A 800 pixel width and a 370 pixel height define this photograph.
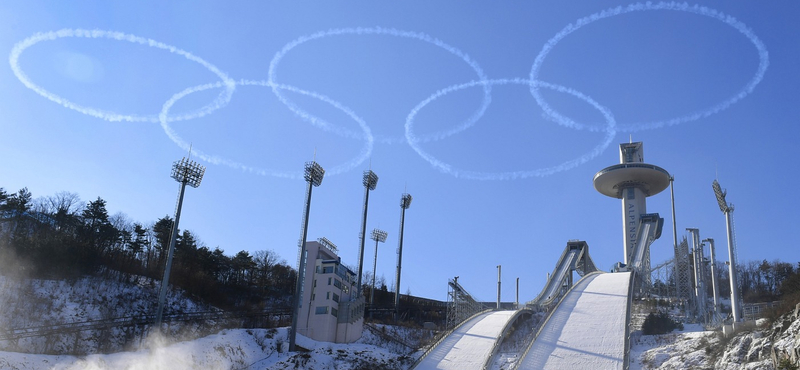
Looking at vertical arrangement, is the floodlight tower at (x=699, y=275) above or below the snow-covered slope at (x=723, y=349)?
above

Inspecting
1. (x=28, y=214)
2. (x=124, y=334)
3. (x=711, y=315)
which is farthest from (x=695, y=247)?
(x=28, y=214)

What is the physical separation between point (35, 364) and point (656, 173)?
193ft

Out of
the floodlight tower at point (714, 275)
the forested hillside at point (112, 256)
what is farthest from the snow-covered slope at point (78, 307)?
the floodlight tower at point (714, 275)

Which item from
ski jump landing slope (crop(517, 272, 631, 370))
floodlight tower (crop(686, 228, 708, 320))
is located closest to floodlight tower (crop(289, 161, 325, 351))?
ski jump landing slope (crop(517, 272, 631, 370))

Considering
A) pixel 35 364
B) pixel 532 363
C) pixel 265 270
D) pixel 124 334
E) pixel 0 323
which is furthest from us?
pixel 265 270

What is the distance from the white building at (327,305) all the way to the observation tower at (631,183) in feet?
104

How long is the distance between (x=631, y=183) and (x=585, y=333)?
38964 mm

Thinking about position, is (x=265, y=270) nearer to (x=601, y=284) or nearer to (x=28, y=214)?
(x=28, y=214)

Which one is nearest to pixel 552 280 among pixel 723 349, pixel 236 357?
pixel 723 349

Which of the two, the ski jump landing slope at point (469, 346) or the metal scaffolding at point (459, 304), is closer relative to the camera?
the ski jump landing slope at point (469, 346)

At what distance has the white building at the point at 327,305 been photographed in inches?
1962

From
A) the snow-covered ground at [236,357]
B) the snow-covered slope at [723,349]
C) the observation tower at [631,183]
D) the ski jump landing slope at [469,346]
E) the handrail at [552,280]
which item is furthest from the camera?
the observation tower at [631,183]

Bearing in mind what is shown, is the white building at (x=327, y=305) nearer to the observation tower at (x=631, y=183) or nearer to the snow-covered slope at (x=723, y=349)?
the snow-covered slope at (x=723, y=349)

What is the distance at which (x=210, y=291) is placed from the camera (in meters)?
61.6
